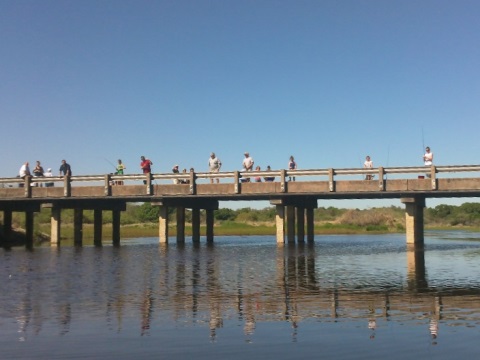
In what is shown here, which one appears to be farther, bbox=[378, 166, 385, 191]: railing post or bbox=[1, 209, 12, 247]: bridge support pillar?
bbox=[1, 209, 12, 247]: bridge support pillar

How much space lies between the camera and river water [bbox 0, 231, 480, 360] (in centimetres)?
830

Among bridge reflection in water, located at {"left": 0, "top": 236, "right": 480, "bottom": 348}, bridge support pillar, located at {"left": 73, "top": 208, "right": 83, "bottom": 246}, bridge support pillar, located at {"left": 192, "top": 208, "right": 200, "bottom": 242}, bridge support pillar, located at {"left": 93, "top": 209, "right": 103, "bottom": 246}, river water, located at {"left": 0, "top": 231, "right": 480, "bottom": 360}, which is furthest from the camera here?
bridge support pillar, located at {"left": 192, "top": 208, "right": 200, "bottom": 242}

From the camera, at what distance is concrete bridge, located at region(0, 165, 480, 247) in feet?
109

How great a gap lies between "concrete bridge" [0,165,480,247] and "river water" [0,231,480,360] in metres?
13.7

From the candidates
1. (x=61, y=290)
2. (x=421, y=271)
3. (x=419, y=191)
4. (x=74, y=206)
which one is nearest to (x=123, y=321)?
(x=61, y=290)

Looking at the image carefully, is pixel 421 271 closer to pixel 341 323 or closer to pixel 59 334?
pixel 341 323

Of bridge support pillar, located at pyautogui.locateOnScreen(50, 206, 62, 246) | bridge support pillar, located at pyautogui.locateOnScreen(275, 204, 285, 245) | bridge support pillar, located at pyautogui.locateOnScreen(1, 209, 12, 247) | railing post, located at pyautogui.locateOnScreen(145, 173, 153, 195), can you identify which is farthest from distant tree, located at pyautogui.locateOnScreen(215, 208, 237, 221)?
bridge support pillar, located at pyautogui.locateOnScreen(275, 204, 285, 245)

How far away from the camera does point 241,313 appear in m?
11.2

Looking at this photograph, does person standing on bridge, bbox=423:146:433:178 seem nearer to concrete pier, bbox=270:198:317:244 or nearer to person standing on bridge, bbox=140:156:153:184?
concrete pier, bbox=270:198:317:244

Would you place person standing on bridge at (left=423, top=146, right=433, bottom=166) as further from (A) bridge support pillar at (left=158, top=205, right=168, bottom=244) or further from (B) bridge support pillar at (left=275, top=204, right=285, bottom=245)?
(A) bridge support pillar at (left=158, top=205, right=168, bottom=244)

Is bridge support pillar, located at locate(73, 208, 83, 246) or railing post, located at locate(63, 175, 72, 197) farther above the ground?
railing post, located at locate(63, 175, 72, 197)

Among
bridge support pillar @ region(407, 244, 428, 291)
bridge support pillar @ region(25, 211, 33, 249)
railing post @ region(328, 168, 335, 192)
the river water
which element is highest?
railing post @ region(328, 168, 335, 192)

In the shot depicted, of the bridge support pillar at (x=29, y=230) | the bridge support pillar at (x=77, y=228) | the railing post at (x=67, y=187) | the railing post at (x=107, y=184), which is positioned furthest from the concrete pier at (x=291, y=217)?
the bridge support pillar at (x=29, y=230)

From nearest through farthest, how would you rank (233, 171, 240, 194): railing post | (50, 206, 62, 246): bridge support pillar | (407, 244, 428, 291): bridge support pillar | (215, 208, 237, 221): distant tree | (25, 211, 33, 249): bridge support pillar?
(407, 244, 428, 291): bridge support pillar, (233, 171, 240, 194): railing post, (50, 206, 62, 246): bridge support pillar, (25, 211, 33, 249): bridge support pillar, (215, 208, 237, 221): distant tree
